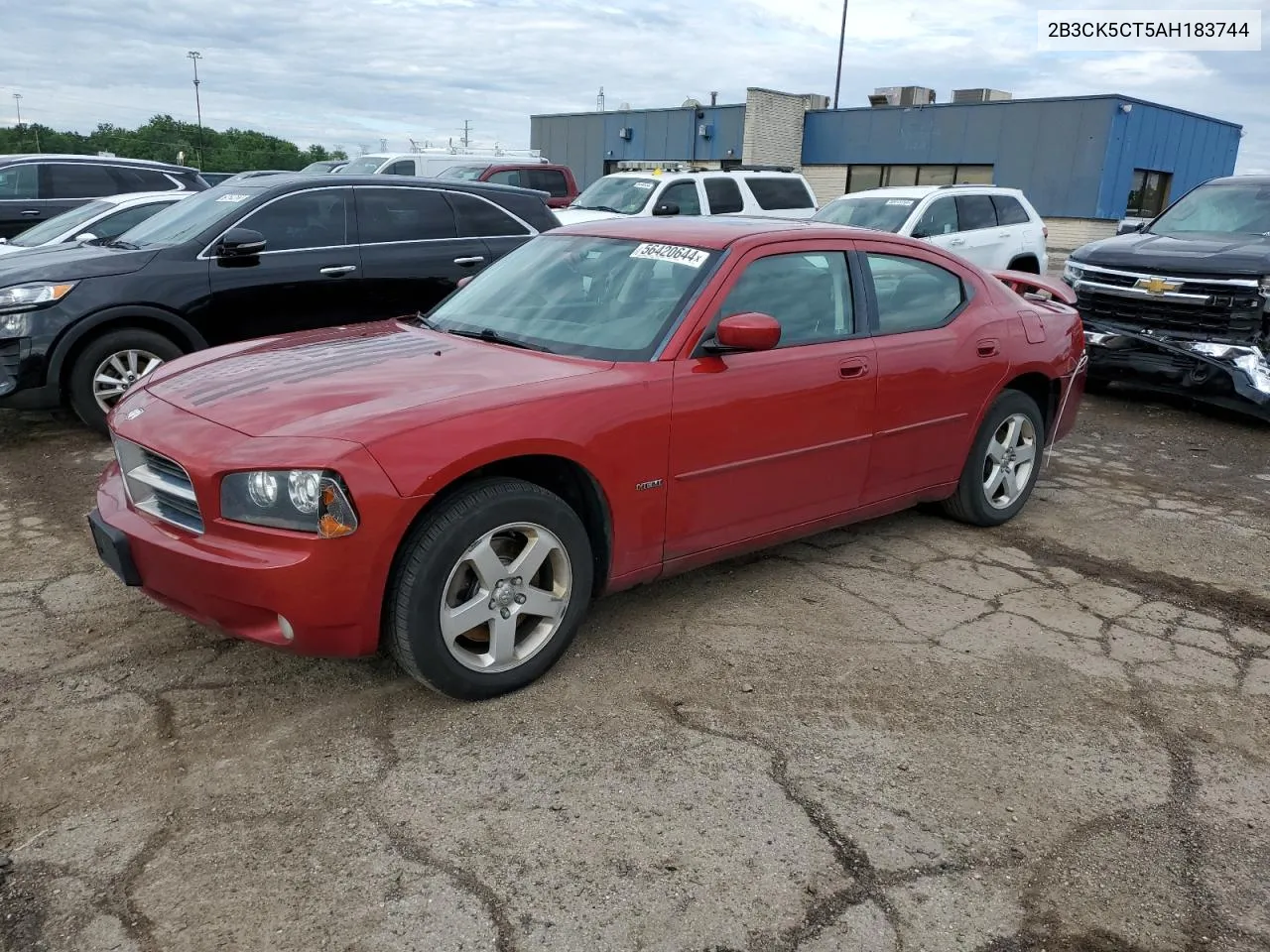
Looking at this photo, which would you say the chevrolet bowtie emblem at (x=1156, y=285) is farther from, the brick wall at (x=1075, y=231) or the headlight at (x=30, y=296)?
the brick wall at (x=1075, y=231)

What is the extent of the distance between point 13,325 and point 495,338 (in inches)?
154

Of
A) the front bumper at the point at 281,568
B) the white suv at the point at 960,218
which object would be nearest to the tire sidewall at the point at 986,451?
the front bumper at the point at 281,568

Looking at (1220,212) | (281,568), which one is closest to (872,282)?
(281,568)

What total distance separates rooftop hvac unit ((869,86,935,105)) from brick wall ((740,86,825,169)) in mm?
2948

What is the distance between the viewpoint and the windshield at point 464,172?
1692 cm

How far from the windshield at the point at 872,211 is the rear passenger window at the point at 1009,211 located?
154 centimetres

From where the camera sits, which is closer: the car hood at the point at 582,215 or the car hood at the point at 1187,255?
the car hood at the point at 1187,255

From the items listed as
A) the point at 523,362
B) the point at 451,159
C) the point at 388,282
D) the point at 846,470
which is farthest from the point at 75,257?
the point at 451,159

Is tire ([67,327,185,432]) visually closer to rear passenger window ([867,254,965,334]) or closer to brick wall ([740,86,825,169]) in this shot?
rear passenger window ([867,254,965,334])

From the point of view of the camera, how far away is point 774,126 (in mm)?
34469

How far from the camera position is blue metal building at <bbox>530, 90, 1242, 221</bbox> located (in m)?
27.5

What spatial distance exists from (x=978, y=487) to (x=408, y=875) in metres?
3.64

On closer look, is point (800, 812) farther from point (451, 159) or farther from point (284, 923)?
point (451, 159)

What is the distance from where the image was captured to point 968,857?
104 inches
